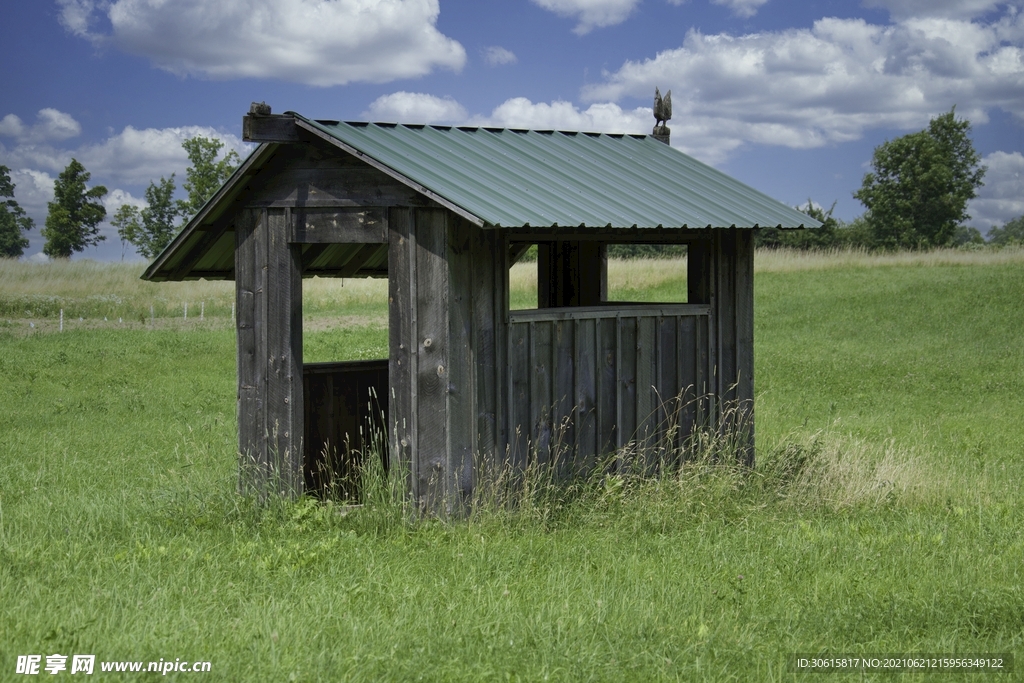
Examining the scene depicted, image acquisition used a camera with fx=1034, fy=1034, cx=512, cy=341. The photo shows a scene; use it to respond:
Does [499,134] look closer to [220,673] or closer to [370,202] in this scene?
[370,202]

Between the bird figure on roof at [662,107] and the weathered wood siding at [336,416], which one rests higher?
the bird figure on roof at [662,107]

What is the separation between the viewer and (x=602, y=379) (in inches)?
336

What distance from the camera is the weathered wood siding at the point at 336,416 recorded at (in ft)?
30.2

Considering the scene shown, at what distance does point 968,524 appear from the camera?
7.86 metres

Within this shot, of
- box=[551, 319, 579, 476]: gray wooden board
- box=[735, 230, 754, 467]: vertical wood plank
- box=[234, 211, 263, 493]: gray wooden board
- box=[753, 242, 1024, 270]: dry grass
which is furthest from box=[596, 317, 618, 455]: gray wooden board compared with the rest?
box=[753, 242, 1024, 270]: dry grass

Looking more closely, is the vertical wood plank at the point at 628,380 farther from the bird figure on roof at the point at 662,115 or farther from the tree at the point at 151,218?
the tree at the point at 151,218

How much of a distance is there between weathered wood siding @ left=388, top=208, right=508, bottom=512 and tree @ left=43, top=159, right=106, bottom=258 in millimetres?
53299

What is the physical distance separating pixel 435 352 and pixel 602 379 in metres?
1.68

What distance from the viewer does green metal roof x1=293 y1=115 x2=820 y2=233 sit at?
7512 millimetres

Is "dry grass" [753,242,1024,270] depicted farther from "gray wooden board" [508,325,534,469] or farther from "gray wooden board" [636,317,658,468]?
"gray wooden board" [508,325,534,469]

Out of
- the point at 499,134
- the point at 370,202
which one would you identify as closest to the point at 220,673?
the point at 370,202

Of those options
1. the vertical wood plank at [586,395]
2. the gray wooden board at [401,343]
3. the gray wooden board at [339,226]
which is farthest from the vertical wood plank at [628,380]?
the gray wooden board at [339,226]

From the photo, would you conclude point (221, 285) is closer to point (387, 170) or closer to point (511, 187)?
point (511, 187)

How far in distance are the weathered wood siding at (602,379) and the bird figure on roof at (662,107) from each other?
304 cm
